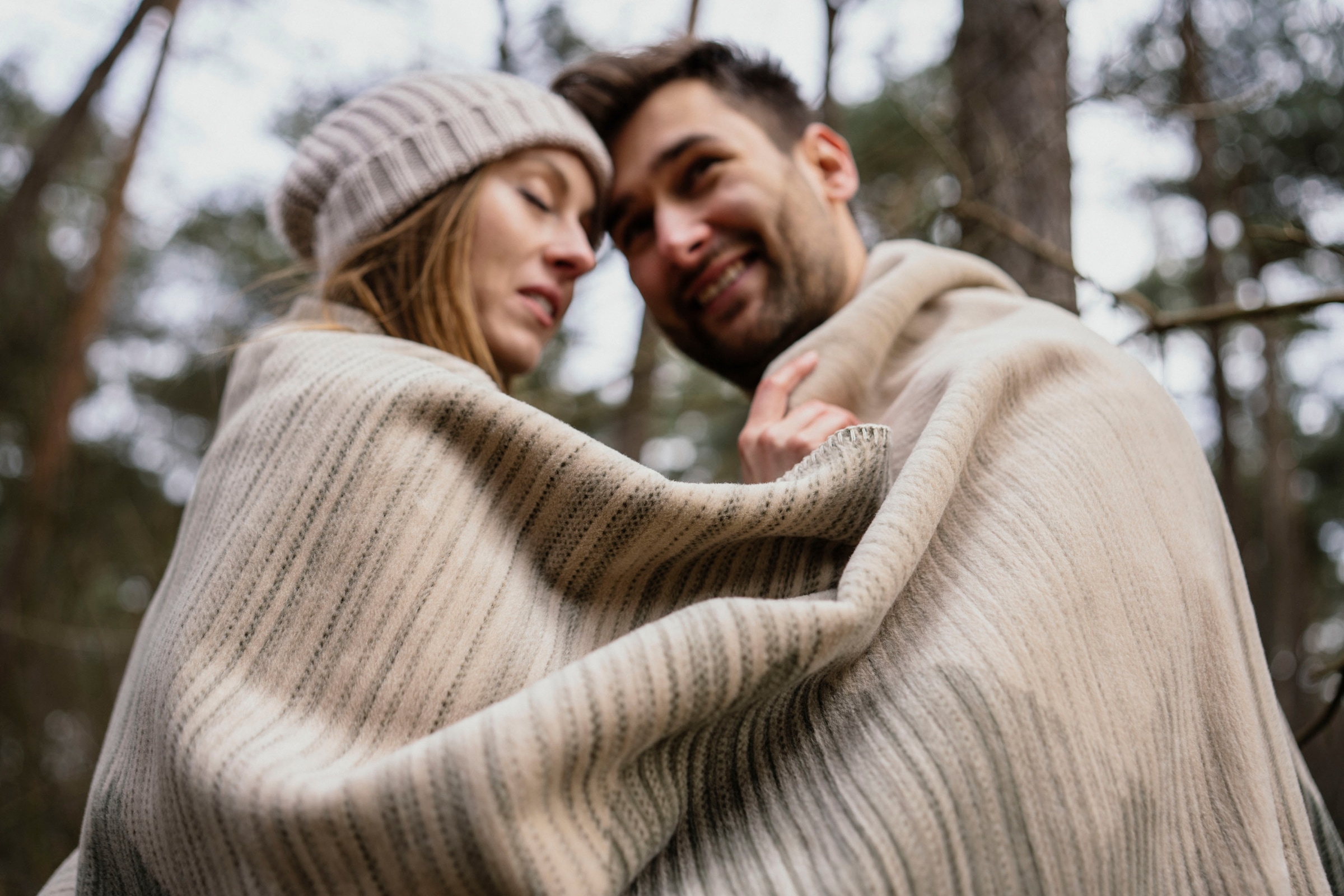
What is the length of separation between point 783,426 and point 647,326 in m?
2.44

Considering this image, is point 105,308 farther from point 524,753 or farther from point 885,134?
point 524,753

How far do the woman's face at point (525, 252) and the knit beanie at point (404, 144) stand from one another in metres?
0.05

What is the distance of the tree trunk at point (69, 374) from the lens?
12.9 ft

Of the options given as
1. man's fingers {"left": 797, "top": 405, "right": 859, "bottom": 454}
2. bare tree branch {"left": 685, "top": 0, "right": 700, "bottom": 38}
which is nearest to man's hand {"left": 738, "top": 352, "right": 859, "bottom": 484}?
man's fingers {"left": 797, "top": 405, "right": 859, "bottom": 454}

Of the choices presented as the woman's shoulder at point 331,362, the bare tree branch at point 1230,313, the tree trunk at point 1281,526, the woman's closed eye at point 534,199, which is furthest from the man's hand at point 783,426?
the tree trunk at point 1281,526

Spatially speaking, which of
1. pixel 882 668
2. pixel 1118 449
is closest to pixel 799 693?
pixel 882 668

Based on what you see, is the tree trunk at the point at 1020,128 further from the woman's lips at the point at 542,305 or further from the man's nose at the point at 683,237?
the woman's lips at the point at 542,305

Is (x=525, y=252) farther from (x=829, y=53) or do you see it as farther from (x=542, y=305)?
(x=829, y=53)

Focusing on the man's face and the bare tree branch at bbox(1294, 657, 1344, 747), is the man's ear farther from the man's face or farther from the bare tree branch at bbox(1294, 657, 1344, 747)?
the bare tree branch at bbox(1294, 657, 1344, 747)

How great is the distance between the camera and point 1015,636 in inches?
35.2

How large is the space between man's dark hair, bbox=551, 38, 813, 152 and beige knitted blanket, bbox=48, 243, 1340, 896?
122 centimetres

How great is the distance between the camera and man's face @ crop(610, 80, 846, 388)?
78.4 inches

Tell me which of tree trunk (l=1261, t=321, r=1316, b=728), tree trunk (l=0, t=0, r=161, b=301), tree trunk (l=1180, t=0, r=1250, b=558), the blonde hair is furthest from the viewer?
tree trunk (l=1261, t=321, r=1316, b=728)

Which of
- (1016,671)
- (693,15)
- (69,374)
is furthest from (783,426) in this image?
(69,374)
